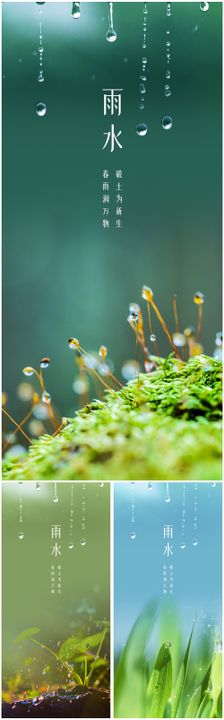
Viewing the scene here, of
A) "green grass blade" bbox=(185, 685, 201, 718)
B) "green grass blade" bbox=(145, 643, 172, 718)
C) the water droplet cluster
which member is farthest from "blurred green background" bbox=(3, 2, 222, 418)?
"green grass blade" bbox=(185, 685, 201, 718)

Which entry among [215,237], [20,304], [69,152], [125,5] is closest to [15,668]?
[20,304]

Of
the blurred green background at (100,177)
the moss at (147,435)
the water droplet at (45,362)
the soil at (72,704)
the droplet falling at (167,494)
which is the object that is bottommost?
the soil at (72,704)

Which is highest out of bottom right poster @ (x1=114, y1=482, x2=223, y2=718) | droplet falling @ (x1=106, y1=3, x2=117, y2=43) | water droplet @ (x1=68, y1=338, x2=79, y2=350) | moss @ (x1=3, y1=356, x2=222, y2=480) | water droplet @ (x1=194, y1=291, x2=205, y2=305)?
droplet falling @ (x1=106, y1=3, x2=117, y2=43)

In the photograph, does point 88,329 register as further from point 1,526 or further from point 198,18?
point 198,18

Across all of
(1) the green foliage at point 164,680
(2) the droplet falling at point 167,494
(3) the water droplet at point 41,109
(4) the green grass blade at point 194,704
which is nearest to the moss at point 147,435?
(2) the droplet falling at point 167,494

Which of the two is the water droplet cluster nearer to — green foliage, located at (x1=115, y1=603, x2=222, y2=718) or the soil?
green foliage, located at (x1=115, y1=603, x2=222, y2=718)

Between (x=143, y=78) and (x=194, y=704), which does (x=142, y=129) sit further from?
(x=194, y=704)

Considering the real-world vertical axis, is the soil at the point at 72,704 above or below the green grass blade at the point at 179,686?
below

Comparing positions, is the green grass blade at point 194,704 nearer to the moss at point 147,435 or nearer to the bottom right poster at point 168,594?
the bottom right poster at point 168,594
